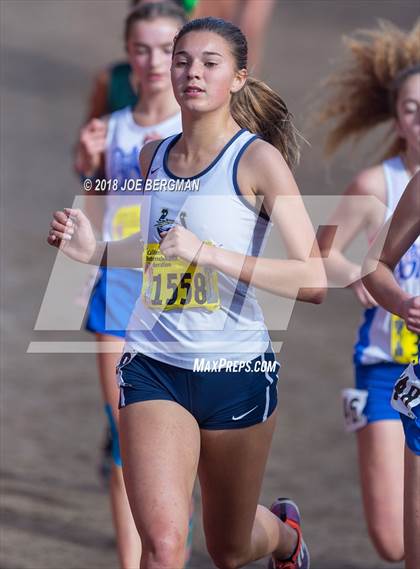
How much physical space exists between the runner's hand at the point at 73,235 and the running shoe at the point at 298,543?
1137mm

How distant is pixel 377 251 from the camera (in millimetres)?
3666

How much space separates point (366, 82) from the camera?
17.9 ft

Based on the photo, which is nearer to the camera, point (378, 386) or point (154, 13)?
point (378, 386)

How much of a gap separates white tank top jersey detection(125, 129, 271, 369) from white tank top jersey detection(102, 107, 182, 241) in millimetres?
1373

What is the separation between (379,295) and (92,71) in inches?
678

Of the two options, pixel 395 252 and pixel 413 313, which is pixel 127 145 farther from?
pixel 413 313

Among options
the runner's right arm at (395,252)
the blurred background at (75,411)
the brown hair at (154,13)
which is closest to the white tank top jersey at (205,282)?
the runner's right arm at (395,252)

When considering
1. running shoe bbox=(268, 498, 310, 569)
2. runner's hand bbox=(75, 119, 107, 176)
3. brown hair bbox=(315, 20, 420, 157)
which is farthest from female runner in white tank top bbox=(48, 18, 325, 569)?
brown hair bbox=(315, 20, 420, 157)

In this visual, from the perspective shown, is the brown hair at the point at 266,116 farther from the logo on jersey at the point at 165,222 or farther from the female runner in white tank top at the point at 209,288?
the logo on jersey at the point at 165,222

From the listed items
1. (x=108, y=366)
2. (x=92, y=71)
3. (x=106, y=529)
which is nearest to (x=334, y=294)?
(x=106, y=529)

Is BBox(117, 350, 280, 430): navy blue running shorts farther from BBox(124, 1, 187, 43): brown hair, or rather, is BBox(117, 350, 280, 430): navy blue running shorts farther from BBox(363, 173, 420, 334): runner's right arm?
BBox(124, 1, 187, 43): brown hair

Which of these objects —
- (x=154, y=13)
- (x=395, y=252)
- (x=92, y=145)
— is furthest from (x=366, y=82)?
(x=395, y=252)

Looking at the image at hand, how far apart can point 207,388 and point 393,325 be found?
1271mm

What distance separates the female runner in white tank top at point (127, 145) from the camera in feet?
16.5
